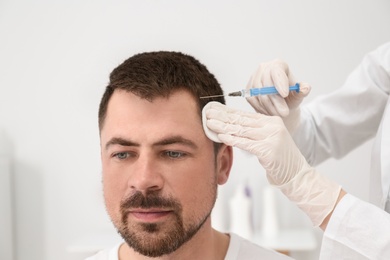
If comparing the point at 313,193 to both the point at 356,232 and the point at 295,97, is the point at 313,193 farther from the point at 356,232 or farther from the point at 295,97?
the point at 295,97

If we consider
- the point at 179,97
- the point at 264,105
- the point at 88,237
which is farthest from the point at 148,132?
the point at 88,237

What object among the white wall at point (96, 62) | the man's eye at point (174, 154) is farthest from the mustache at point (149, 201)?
the white wall at point (96, 62)

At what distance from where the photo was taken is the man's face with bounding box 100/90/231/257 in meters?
1.18

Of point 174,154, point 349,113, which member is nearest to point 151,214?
point 174,154

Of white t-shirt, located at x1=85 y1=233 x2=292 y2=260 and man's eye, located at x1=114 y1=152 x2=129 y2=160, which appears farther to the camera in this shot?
white t-shirt, located at x1=85 y1=233 x2=292 y2=260

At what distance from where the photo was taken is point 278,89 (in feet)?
4.21

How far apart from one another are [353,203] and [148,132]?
0.54 m

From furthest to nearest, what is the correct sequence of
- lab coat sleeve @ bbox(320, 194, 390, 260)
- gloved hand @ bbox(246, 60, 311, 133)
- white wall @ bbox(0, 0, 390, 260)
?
white wall @ bbox(0, 0, 390, 260), gloved hand @ bbox(246, 60, 311, 133), lab coat sleeve @ bbox(320, 194, 390, 260)

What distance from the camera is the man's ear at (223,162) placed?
138 centimetres

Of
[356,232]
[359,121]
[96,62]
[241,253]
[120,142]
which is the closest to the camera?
[356,232]

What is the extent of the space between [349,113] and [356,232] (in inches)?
26.8

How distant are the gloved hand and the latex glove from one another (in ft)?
0.38

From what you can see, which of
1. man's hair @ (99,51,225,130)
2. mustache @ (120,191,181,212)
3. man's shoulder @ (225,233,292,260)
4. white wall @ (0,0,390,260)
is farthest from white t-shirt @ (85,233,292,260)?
white wall @ (0,0,390,260)

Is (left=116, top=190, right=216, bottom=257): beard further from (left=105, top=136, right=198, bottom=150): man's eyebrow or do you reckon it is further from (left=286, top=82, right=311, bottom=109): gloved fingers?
(left=286, top=82, right=311, bottom=109): gloved fingers
